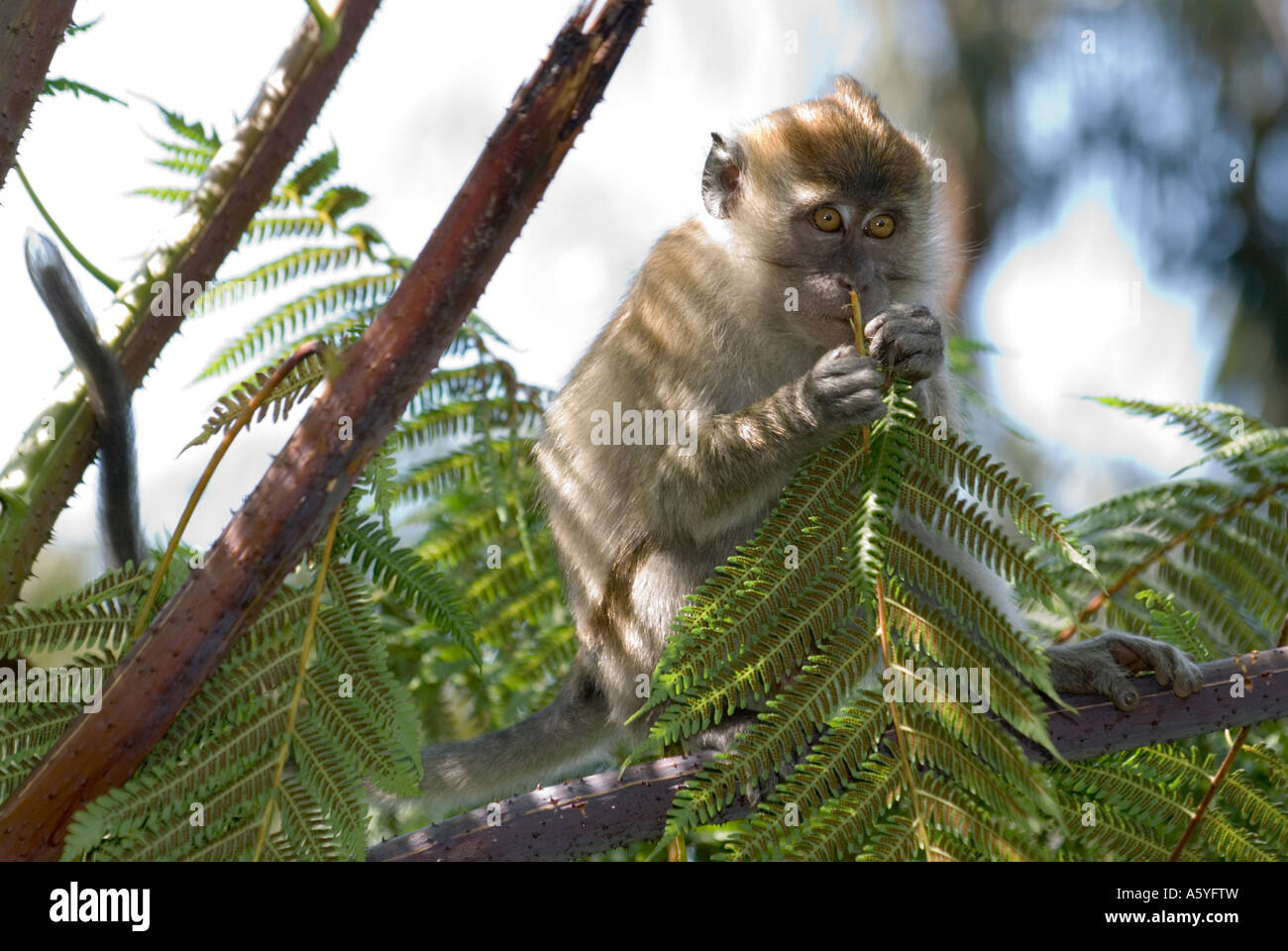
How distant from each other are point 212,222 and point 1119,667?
3.16 meters

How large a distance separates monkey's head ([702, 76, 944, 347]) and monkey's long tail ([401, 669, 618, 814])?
1764mm

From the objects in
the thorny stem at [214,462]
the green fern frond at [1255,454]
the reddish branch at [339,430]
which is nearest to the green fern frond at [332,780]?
the reddish branch at [339,430]

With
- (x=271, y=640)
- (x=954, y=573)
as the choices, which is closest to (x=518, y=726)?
(x=271, y=640)

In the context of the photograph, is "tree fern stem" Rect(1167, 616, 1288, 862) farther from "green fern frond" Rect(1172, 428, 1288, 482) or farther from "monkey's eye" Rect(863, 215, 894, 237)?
"monkey's eye" Rect(863, 215, 894, 237)

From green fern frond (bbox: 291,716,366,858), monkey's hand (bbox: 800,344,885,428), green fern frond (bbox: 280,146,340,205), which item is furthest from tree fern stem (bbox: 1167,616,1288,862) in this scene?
green fern frond (bbox: 280,146,340,205)

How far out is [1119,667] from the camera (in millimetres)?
3715

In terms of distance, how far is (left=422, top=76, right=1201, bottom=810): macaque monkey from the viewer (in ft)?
13.8

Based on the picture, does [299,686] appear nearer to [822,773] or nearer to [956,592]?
[822,773]

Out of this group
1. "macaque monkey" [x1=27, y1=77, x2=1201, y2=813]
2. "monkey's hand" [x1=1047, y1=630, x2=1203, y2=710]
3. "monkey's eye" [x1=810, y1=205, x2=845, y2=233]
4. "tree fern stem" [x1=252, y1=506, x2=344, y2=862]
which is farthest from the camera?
"monkey's eye" [x1=810, y1=205, x2=845, y2=233]

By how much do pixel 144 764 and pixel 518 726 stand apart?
2.02 metres

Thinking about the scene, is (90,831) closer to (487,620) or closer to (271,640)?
(271,640)

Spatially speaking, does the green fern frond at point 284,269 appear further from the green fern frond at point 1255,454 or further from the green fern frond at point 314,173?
the green fern frond at point 1255,454

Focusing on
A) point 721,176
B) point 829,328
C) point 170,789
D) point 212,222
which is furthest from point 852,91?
point 170,789

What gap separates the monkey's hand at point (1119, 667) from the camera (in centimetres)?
343
